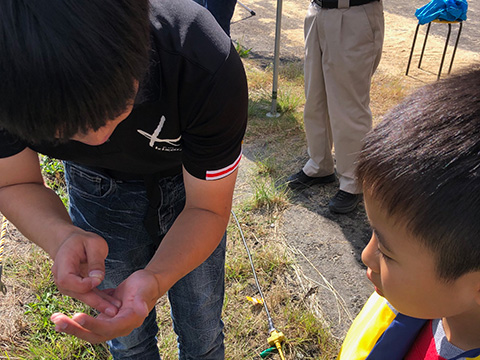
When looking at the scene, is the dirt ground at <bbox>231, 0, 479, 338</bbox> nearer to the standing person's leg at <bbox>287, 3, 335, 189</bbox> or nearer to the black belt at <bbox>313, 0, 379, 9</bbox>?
the standing person's leg at <bbox>287, 3, 335, 189</bbox>

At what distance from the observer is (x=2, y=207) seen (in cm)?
148

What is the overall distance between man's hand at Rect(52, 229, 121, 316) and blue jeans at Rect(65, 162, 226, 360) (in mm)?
263

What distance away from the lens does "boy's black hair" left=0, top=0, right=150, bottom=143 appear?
812 mm

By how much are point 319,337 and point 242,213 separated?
107 cm

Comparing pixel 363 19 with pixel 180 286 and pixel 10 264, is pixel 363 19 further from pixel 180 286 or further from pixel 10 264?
pixel 10 264

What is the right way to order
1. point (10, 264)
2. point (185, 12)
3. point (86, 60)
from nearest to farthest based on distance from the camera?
point (86, 60) < point (185, 12) < point (10, 264)

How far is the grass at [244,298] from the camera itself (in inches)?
86.0

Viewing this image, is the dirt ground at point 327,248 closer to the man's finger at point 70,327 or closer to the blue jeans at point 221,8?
the blue jeans at point 221,8

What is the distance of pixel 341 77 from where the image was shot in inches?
112

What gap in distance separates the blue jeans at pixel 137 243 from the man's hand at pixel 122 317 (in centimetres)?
30

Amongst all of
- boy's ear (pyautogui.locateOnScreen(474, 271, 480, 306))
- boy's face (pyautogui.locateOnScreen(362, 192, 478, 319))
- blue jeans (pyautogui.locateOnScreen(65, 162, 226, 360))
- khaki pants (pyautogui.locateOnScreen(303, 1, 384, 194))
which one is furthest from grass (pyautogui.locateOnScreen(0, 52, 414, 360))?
boy's ear (pyautogui.locateOnScreen(474, 271, 480, 306))

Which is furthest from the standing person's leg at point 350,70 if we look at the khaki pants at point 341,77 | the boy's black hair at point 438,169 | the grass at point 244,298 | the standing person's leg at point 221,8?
the boy's black hair at point 438,169

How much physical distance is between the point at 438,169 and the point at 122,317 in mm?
812

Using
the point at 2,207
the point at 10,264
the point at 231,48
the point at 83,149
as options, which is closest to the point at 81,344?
the point at 10,264
